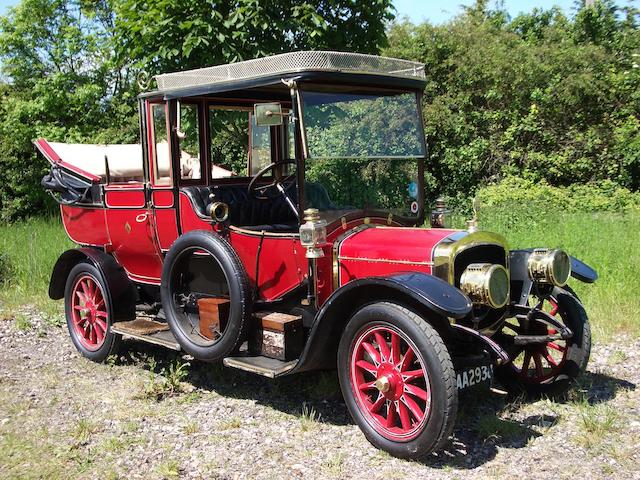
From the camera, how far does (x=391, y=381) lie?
12.2 ft

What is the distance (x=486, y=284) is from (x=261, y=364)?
1.46 m

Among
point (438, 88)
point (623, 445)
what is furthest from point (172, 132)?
point (438, 88)

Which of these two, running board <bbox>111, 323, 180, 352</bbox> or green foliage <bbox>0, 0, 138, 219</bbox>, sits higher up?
green foliage <bbox>0, 0, 138, 219</bbox>

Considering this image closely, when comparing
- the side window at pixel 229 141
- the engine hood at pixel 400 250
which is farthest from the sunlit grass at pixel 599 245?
the side window at pixel 229 141

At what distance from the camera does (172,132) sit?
4938 millimetres

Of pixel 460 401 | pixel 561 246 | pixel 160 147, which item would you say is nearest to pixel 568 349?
pixel 460 401

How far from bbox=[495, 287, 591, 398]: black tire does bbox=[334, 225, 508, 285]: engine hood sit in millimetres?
588

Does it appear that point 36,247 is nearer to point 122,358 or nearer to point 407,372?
point 122,358

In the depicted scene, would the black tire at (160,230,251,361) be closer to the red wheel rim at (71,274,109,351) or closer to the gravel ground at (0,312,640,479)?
the gravel ground at (0,312,640,479)

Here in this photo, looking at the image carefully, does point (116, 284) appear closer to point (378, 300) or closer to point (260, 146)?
point (260, 146)

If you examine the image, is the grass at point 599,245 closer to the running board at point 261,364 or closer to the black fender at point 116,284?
the running board at point 261,364

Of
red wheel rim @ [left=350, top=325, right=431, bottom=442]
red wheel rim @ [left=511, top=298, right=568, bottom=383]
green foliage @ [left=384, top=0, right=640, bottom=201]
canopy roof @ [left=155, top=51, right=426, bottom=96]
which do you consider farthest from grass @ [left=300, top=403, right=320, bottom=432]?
green foliage @ [left=384, top=0, right=640, bottom=201]

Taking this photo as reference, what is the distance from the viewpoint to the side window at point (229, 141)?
5336mm

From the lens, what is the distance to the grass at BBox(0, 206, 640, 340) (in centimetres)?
607
